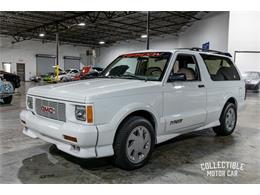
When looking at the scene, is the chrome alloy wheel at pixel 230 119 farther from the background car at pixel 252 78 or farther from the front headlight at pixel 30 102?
the background car at pixel 252 78

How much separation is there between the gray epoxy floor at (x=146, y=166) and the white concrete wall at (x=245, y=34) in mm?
10472

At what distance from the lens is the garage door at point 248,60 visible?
46.2ft

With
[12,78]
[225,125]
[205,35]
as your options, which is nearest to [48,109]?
[225,125]

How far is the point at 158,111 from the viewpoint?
3338 millimetres

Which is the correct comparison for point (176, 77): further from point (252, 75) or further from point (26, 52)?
point (26, 52)

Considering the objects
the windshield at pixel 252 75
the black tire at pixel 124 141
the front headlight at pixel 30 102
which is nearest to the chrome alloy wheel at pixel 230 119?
the black tire at pixel 124 141

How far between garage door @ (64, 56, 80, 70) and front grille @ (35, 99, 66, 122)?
3095 cm

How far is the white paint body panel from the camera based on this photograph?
2707mm

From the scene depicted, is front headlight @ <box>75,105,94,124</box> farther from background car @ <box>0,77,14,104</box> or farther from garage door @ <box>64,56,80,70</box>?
garage door @ <box>64,56,80,70</box>

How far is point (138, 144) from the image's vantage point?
10.3 ft

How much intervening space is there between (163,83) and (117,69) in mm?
1064
